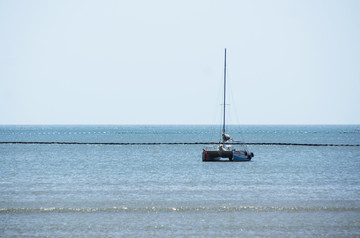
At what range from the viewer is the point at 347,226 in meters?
22.3

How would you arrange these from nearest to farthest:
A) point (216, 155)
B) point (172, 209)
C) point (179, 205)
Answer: point (172, 209) < point (179, 205) < point (216, 155)

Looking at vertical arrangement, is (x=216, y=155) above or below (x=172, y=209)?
above

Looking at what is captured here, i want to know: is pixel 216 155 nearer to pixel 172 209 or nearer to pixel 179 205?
pixel 179 205

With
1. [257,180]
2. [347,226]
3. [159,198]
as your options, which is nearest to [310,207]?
[347,226]

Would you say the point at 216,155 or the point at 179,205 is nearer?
the point at 179,205

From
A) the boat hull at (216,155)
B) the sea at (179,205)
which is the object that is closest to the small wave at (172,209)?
the sea at (179,205)

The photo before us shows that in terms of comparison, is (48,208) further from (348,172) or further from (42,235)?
(348,172)

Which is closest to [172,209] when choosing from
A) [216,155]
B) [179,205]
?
[179,205]

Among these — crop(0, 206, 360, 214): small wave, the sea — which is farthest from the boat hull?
crop(0, 206, 360, 214): small wave

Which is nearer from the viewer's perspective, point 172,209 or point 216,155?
point 172,209

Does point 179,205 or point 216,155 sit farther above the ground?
point 216,155

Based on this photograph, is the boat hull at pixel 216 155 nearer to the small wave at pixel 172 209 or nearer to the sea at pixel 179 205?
the sea at pixel 179 205

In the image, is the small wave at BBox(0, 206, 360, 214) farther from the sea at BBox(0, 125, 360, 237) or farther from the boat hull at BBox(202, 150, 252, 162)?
the boat hull at BBox(202, 150, 252, 162)

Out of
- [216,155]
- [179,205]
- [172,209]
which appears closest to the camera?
[172,209]
